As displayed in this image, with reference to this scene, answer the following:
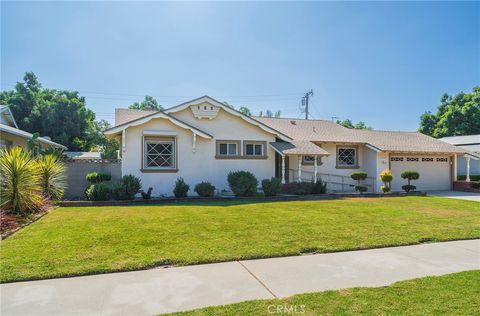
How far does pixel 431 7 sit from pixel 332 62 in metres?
6.05

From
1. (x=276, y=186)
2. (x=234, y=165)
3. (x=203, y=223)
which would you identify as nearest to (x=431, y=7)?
(x=276, y=186)

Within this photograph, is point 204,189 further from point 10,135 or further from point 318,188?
point 10,135

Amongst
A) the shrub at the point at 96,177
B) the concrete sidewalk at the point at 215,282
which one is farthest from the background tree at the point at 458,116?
the shrub at the point at 96,177

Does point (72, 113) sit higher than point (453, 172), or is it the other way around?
point (72, 113)

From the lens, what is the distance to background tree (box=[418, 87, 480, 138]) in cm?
Answer: 3928

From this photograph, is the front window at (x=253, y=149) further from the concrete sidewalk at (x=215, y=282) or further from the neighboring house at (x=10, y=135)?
the neighboring house at (x=10, y=135)

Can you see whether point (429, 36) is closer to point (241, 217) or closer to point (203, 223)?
point (241, 217)

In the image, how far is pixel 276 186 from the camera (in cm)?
1569

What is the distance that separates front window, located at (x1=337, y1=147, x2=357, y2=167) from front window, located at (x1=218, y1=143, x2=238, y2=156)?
7.67 m

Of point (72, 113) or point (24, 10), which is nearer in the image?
point (24, 10)

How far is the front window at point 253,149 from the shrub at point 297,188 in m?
2.50

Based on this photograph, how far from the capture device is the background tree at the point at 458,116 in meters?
39.3

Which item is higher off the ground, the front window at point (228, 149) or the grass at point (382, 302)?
the front window at point (228, 149)

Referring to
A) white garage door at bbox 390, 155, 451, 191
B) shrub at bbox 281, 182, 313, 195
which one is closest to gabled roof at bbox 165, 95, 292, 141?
shrub at bbox 281, 182, 313, 195
